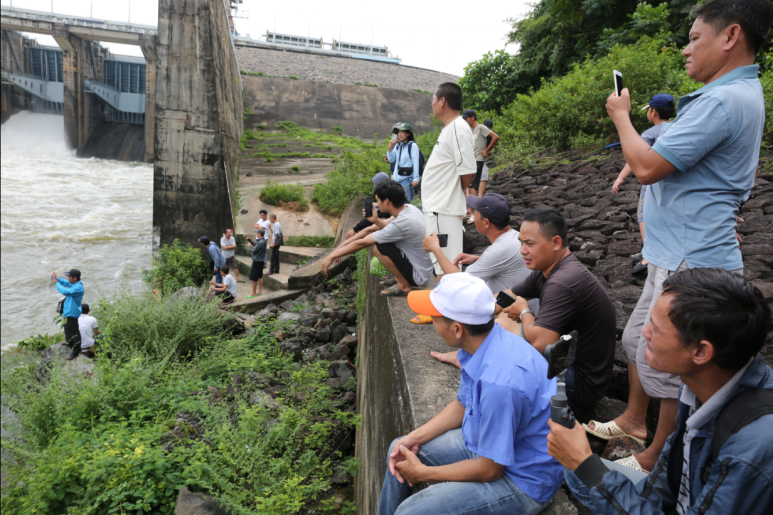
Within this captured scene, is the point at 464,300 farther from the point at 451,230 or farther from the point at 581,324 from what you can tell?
the point at 451,230

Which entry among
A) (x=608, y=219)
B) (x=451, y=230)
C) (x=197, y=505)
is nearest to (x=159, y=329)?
(x=197, y=505)

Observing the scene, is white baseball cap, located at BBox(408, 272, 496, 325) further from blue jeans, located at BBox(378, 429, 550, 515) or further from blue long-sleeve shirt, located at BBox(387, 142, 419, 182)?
blue long-sleeve shirt, located at BBox(387, 142, 419, 182)

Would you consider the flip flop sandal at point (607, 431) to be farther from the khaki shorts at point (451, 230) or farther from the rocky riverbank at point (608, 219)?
the khaki shorts at point (451, 230)

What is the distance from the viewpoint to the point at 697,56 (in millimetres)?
1845

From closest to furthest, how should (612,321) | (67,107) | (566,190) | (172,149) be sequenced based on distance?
(612,321) → (566,190) → (172,149) → (67,107)

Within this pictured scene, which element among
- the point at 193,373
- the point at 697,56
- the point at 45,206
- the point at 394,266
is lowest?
the point at 45,206

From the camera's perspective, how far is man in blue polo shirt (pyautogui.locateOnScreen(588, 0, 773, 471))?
1727 mm

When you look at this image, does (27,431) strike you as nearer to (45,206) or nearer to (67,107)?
(45,206)

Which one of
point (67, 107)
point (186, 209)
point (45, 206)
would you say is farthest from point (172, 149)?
point (67, 107)

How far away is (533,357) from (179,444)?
375 centimetres

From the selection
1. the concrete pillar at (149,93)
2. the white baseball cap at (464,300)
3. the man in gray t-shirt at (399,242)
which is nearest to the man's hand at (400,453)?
the white baseball cap at (464,300)

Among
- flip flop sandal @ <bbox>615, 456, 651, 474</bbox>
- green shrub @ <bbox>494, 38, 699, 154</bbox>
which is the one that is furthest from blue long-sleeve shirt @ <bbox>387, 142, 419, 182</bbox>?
flip flop sandal @ <bbox>615, 456, 651, 474</bbox>

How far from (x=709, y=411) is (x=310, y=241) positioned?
444 inches

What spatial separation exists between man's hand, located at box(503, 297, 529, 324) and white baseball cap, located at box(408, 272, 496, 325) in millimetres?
954
